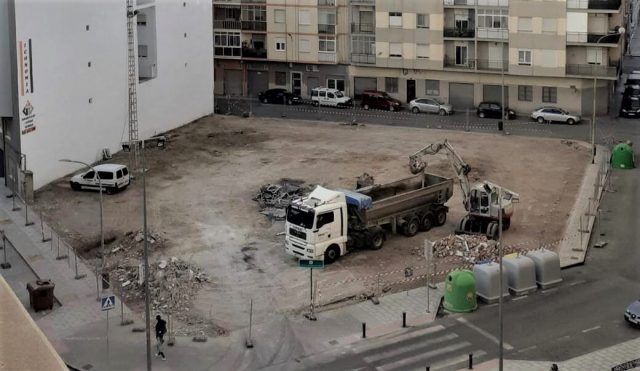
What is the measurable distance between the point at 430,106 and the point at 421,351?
147 ft

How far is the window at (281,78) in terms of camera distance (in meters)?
83.4

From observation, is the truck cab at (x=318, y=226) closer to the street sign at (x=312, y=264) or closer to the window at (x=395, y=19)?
the street sign at (x=312, y=264)

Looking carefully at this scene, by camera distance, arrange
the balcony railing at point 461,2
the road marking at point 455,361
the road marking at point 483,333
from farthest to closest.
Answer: the balcony railing at point 461,2, the road marking at point 483,333, the road marking at point 455,361

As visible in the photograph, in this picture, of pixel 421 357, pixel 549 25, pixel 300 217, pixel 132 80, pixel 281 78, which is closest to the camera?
pixel 421 357

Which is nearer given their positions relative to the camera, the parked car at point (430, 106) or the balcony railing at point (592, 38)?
the balcony railing at point (592, 38)

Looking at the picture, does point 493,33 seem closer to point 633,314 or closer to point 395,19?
point 395,19

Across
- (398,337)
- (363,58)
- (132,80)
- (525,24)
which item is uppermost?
(525,24)

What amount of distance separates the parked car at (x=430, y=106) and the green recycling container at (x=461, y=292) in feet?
132

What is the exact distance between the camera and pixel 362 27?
78438 mm

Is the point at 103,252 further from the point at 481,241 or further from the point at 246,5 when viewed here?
the point at 246,5

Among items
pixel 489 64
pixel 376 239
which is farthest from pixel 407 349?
pixel 489 64

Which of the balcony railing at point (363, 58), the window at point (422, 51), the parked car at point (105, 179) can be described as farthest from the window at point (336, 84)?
the parked car at point (105, 179)

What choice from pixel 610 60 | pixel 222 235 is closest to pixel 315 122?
pixel 610 60

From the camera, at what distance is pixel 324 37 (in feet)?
262
